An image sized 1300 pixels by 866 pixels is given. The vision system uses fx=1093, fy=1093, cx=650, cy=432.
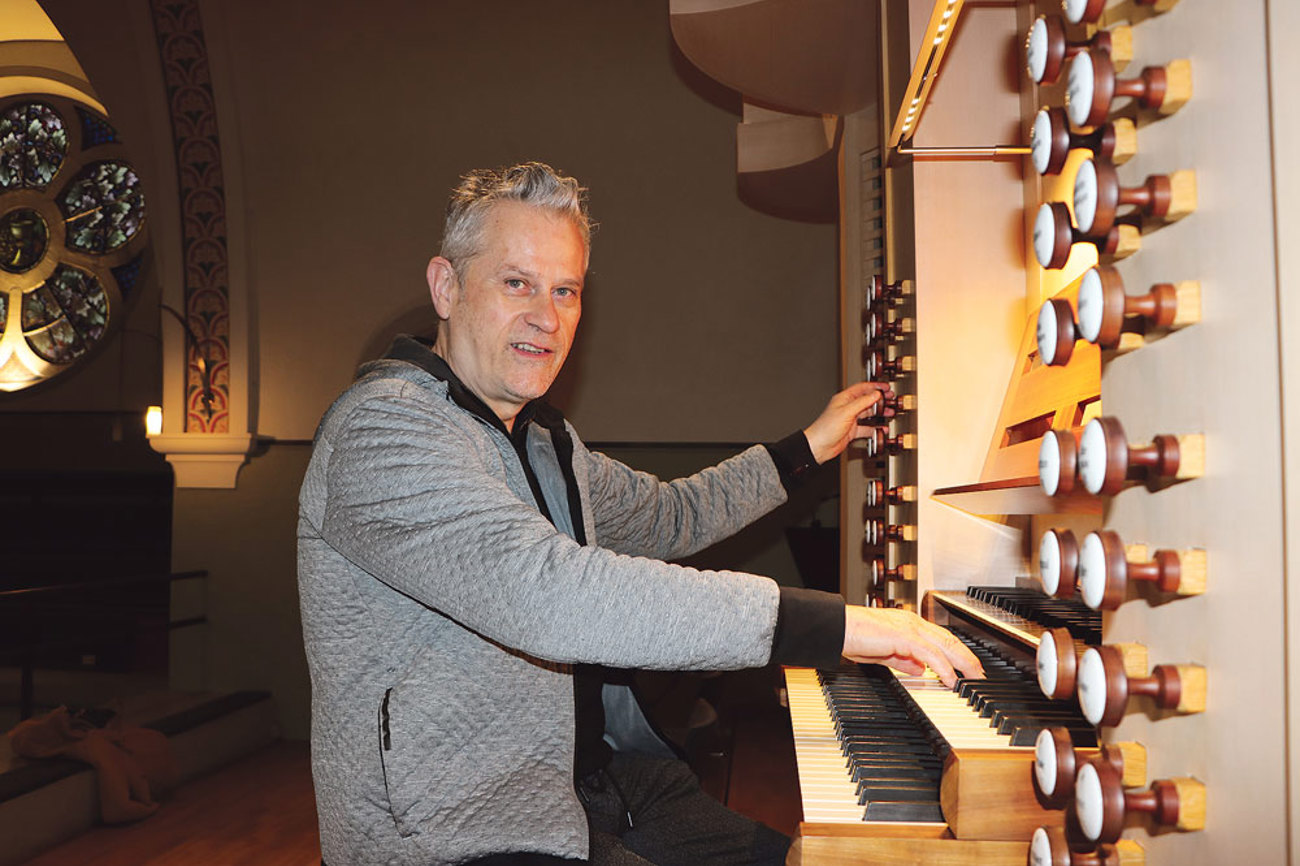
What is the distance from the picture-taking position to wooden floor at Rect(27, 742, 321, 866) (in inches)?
165

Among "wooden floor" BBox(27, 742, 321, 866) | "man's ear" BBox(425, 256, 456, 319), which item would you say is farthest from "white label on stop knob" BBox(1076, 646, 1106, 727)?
"wooden floor" BBox(27, 742, 321, 866)

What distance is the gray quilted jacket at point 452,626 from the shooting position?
1386 mm

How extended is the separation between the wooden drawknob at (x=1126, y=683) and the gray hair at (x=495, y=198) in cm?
122

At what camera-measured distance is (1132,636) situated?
106cm

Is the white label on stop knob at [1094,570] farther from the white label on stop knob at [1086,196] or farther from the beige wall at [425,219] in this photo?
the beige wall at [425,219]

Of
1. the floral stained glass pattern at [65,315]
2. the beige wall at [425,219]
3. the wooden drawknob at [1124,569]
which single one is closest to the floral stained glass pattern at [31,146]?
the floral stained glass pattern at [65,315]

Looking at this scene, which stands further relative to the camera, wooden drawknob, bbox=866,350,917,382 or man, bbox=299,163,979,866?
wooden drawknob, bbox=866,350,917,382

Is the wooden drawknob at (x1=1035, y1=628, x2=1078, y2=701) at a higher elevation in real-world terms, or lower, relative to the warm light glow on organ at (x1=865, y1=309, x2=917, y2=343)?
lower

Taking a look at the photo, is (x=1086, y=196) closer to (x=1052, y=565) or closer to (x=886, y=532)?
(x=1052, y=565)

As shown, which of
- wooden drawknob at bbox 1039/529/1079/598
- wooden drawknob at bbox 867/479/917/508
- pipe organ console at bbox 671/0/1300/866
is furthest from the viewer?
wooden drawknob at bbox 867/479/917/508

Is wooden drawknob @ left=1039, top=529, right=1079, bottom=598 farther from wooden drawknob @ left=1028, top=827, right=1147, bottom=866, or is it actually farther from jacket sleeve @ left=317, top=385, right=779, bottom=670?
jacket sleeve @ left=317, top=385, right=779, bottom=670

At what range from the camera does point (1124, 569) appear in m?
0.99

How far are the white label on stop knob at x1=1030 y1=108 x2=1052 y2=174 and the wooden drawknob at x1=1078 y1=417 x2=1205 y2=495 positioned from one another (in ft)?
0.89

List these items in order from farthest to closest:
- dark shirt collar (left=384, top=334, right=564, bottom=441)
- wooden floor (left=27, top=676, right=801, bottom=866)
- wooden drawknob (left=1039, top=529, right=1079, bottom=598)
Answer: wooden floor (left=27, top=676, right=801, bottom=866), dark shirt collar (left=384, top=334, right=564, bottom=441), wooden drawknob (left=1039, top=529, right=1079, bottom=598)
